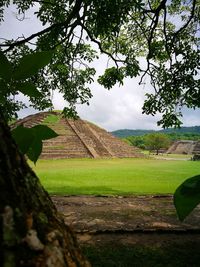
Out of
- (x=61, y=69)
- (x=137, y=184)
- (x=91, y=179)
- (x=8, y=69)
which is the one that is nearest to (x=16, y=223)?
(x=8, y=69)

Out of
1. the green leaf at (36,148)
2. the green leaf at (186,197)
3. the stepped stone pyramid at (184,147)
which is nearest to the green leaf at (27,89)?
the green leaf at (36,148)

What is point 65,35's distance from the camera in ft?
29.3

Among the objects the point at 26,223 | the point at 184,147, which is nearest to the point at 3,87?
the point at 26,223

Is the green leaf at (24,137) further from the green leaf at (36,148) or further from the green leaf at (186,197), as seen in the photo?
the green leaf at (186,197)

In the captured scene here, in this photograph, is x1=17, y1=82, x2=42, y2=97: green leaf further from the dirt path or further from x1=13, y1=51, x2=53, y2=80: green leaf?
the dirt path

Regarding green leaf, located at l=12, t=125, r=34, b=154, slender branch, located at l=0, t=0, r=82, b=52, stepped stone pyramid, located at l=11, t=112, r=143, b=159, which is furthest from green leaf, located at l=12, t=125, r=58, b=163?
stepped stone pyramid, located at l=11, t=112, r=143, b=159

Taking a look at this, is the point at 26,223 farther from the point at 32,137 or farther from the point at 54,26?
the point at 54,26

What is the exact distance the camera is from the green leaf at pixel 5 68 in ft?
2.27

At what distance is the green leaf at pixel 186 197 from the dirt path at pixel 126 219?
4.25 metres

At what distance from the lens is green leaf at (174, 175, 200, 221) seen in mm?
669

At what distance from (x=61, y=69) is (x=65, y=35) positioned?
1.65 meters

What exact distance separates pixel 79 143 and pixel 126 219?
33.2 metres

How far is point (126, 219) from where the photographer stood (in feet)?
26.9

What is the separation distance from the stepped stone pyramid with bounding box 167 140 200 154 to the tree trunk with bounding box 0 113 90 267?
3167 inches
